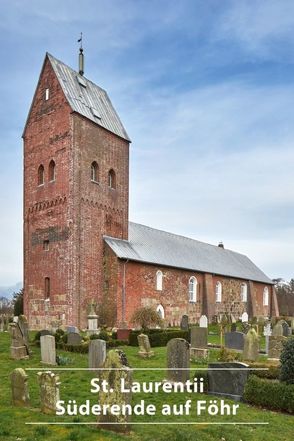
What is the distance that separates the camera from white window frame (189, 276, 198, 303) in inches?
1425

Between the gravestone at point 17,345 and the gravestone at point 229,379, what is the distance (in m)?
7.25

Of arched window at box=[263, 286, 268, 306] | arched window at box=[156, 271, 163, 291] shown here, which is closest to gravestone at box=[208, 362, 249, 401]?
arched window at box=[156, 271, 163, 291]

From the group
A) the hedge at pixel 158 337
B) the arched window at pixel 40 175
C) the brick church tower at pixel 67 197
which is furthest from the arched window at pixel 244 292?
the hedge at pixel 158 337

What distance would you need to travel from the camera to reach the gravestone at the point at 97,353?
1258 cm

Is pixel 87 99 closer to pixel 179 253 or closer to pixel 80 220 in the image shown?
pixel 80 220

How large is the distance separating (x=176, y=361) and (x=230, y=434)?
363 cm

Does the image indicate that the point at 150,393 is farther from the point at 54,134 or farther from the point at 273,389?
the point at 54,134

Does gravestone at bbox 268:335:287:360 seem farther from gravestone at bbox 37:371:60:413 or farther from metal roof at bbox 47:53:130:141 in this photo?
metal roof at bbox 47:53:130:141

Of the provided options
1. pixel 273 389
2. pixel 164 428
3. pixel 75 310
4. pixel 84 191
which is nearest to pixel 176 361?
pixel 273 389

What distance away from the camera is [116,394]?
7.83 m

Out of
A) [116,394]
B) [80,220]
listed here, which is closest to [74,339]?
[80,220]

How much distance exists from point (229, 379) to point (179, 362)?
132 cm

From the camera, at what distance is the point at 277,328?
2027 cm

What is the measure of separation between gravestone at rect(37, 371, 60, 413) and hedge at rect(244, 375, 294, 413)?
4.43 metres
